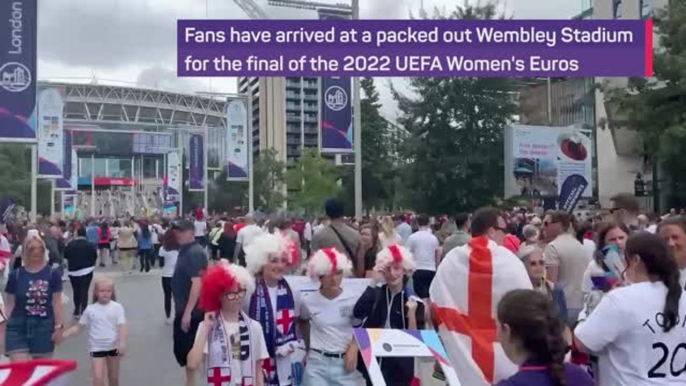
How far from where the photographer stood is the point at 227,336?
18.6ft

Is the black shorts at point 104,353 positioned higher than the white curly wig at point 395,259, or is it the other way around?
the white curly wig at point 395,259

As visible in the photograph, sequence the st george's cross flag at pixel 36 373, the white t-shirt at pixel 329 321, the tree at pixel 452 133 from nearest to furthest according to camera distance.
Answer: the st george's cross flag at pixel 36 373, the white t-shirt at pixel 329 321, the tree at pixel 452 133

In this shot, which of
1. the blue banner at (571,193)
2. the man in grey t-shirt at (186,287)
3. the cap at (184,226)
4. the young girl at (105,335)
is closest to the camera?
the young girl at (105,335)

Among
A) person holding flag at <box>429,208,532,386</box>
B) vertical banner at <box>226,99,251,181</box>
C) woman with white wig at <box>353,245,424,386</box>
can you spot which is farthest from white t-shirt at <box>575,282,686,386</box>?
A: vertical banner at <box>226,99,251,181</box>

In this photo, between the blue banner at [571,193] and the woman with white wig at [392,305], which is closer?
the woman with white wig at [392,305]

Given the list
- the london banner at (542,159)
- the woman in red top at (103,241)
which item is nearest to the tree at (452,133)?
the london banner at (542,159)

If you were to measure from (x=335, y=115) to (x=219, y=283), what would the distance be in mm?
15892

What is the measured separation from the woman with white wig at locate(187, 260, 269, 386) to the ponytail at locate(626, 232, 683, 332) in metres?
2.51

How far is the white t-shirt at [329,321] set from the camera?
247 inches

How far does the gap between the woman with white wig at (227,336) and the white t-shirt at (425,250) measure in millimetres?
8120

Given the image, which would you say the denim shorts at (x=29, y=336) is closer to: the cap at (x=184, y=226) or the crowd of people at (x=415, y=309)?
the crowd of people at (x=415, y=309)

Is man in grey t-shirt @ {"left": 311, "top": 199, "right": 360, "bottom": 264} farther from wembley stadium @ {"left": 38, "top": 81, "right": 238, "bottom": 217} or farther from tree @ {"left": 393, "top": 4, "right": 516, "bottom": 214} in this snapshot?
wembley stadium @ {"left": 38, "top": 81, "right": 238, "bottom": 217}

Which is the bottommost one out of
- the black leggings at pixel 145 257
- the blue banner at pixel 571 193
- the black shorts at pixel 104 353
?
the black leggings at pixel 145 257

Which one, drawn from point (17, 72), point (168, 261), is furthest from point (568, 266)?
point (17, 72)
